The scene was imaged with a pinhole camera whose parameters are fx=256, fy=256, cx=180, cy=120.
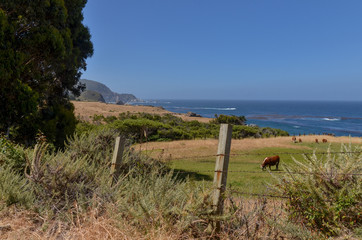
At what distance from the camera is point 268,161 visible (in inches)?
576

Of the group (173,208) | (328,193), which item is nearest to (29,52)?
(173,208)

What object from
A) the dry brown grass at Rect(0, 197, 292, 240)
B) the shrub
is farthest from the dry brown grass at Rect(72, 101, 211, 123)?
the dry brown grass at Rect(0, 197, 292, 240)

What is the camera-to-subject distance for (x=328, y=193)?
4.09 meters

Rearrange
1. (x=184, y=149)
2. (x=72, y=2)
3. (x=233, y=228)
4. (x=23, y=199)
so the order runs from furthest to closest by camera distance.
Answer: (x=184, y=149)
(x=72, y=2)
(x=23, y=199)
(x=233, y=228)

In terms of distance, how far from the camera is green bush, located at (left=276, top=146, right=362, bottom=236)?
3.82 meters

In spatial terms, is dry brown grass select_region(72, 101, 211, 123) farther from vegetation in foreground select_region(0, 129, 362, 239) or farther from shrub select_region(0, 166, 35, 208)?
vegetation in foreground select_region(0, 129, 362, 239)

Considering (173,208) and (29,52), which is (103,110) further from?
(173,208)

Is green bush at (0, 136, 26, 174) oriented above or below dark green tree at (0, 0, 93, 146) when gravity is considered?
below

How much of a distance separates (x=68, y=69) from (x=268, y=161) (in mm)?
11933

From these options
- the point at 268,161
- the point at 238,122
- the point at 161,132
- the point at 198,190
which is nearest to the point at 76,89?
the point at 268,161

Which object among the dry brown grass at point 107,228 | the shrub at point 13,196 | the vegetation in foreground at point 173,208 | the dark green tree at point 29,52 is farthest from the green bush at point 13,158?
the dark green tree at point 29,52

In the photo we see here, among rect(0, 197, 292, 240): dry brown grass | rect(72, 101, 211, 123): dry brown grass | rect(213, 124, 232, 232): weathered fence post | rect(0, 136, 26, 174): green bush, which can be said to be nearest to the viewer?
rect(0, 197, 292, 240): dry brown grass

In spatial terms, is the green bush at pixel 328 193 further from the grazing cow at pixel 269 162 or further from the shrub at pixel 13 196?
the grazing cow at pixel 269 162

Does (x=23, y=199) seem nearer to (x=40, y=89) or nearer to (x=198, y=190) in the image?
(x=198, y=190)
